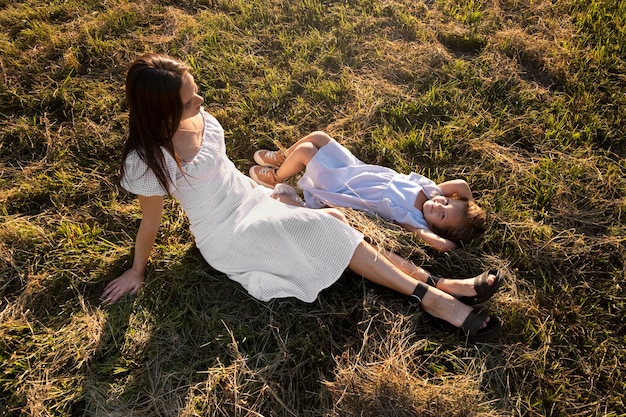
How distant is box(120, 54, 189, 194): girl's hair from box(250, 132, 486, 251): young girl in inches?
51.1

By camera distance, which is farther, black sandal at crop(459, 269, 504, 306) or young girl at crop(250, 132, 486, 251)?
young girl at crop(250, 132, 486, 251)

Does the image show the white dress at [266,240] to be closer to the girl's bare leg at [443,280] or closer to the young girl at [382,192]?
the girl's bare leg at [443,280]

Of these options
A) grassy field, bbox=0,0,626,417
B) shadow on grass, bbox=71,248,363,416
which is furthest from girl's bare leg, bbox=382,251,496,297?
shadow on grass, bbox=71,248,363,416

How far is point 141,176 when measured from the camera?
2621mm

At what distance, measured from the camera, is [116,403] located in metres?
2.66

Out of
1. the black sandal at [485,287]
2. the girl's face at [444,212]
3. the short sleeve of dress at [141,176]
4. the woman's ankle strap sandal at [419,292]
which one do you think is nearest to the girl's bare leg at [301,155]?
the girl's face at [444,212]

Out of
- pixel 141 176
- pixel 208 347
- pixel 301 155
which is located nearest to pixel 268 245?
pixel 208 347

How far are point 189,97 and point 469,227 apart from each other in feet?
7.07

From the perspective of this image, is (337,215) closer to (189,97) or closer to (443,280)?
(443,280)

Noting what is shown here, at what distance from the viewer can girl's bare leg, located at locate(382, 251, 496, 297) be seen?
3022 millimetres

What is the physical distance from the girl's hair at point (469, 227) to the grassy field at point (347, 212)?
0.11m

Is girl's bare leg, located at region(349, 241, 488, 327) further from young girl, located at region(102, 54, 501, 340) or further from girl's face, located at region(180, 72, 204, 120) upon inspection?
girl's face, located at region(180, 72, 204, 120)

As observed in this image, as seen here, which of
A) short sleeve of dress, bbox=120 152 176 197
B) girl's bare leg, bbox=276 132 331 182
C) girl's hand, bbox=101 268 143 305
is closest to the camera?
short sleeve of dress, bbox=120 152 176 197

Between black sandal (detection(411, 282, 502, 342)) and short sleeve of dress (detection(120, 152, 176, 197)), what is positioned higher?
short sleeve of dress (detection(120, 152, 176, 197))
